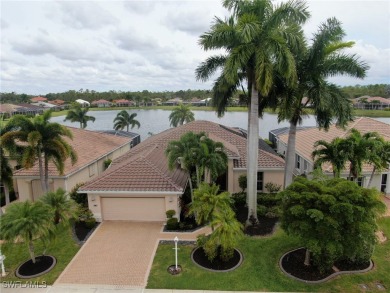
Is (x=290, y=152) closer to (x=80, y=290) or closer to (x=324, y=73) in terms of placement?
(x=324, y=73)

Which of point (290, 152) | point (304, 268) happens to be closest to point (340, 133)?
point (290, 152)

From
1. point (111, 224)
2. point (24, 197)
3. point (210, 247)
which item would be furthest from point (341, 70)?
point (24, 197)

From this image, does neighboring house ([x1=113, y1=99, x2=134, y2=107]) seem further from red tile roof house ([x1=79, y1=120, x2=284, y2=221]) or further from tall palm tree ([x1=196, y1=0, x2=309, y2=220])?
tall palm tree ([x1=196, y1=0, x2=309, y2=220])

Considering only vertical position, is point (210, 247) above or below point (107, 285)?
above

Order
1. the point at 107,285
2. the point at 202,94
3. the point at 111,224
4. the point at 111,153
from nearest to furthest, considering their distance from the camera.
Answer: the point at 107,285
the point at 111,224
the point at 111,153
the point at 202,94

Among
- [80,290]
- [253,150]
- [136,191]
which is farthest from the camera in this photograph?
[136,191]

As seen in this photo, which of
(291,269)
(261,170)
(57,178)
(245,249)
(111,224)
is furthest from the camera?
(261,170)

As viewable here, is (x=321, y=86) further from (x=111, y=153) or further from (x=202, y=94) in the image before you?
(x=202, y=94)
